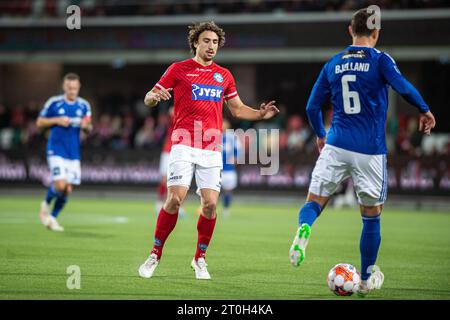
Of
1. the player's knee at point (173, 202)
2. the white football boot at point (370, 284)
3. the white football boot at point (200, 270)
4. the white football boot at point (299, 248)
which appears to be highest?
the player's knee at point (173, 202)

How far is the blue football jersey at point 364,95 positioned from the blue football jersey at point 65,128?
744 cm

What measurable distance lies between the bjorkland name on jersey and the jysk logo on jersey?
1630 millimetres

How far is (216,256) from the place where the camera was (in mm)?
10875

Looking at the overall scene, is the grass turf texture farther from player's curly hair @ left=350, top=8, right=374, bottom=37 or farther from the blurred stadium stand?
the blurred stadium stand

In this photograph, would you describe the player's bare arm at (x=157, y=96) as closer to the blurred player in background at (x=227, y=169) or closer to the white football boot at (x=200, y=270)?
the white football boot at (x=200, y=270)

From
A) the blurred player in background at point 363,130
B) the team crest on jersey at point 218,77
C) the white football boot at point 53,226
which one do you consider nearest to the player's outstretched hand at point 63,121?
the white football boot at point 53,226

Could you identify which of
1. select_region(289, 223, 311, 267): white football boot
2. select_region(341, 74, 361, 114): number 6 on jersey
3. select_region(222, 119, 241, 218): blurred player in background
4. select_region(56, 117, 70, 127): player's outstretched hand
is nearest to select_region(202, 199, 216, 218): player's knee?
select_region(289, 223, 311, 267): white football boot

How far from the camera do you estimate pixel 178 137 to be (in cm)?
873

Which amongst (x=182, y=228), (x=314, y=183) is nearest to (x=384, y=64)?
(x=314, y=183)

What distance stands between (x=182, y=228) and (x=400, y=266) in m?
5.86

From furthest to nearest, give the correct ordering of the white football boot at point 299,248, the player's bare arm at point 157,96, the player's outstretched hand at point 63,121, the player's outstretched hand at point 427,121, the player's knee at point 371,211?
the player's outstretched hand at point 63,121
the player's bare arm at point 157,96
the player's knee at point 371,211
the player's outstretched hand at point 427,121
the white football boot at point 299,248

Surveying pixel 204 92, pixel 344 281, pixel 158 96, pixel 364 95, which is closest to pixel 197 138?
pixel 204 92

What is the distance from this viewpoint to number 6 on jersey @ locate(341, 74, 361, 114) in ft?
24.9

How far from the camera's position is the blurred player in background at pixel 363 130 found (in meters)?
7.54
